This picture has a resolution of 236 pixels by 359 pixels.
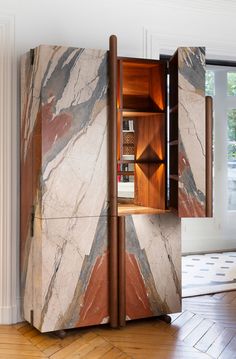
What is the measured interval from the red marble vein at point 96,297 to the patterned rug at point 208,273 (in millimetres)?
1256

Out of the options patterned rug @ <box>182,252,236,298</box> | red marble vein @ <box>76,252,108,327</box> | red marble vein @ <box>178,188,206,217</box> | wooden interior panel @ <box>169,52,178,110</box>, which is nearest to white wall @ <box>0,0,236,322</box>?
wooden interior panel @ <box>169,52,178,110</box>

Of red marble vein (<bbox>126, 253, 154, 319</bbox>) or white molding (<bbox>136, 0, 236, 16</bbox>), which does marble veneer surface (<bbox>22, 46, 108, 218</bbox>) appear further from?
white molding (<bbox>136, 0, 236, 16</bbox>)

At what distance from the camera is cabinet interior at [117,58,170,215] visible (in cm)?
429

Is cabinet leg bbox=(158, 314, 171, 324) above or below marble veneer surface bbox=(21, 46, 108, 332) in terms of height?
below

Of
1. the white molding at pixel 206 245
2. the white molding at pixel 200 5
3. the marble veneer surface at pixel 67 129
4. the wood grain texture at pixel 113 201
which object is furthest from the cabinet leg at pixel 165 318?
the white molding at pixel 206 245

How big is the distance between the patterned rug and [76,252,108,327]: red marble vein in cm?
126

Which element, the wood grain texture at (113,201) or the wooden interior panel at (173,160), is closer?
the wood grain texture at (113,201)

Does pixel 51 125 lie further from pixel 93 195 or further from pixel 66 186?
pixel 93 195

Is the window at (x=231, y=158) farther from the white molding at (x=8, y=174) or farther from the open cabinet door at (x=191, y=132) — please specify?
the white molding at (x=8, y=174)

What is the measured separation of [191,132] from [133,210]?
2.70 feet

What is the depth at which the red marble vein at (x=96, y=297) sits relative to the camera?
3945 millimetres

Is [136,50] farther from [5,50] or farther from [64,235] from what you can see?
[64,235]

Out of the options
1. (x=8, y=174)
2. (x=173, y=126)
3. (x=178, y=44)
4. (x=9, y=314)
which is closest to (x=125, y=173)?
(x=173, y=126)

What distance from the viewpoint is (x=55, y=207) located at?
3.85 m
